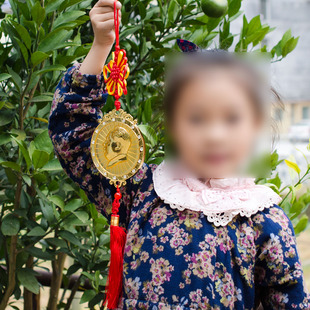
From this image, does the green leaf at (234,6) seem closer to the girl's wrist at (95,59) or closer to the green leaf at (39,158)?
the girl's wrist at (95,59)

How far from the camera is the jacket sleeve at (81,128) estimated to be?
88cm

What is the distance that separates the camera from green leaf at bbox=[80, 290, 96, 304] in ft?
3.88

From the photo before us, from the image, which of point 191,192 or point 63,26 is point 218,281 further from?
point 63,26

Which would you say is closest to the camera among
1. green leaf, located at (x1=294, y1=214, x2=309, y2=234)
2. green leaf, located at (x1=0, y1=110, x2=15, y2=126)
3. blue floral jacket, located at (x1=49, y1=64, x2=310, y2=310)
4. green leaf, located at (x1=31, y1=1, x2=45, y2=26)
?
blue floral jacket, located at (x1=49, y1=64, x2=310, y2=310)

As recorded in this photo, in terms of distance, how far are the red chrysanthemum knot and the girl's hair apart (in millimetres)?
89

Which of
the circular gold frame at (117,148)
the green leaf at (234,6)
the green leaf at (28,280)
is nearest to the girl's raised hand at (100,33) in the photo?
the circular gold frame at (117,148)

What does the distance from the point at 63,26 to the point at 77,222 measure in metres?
0.46

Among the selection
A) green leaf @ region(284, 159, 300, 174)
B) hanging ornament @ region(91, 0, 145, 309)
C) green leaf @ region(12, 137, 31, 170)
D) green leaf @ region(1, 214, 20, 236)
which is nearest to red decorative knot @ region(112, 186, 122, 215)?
hanging ornament @ region(91, 0, 145, 309)

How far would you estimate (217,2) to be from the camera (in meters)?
1.04

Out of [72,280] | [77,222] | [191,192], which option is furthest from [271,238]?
[72,280]

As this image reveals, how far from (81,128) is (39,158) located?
0.15 m

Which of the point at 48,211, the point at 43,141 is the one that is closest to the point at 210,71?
the point at 43,141

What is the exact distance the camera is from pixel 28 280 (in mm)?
1141

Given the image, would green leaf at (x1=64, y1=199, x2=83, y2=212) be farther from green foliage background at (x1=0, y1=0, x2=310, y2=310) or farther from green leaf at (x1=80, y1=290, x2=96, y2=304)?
green leaf at (x1=80, y1=290, x2=96, y2=304)
